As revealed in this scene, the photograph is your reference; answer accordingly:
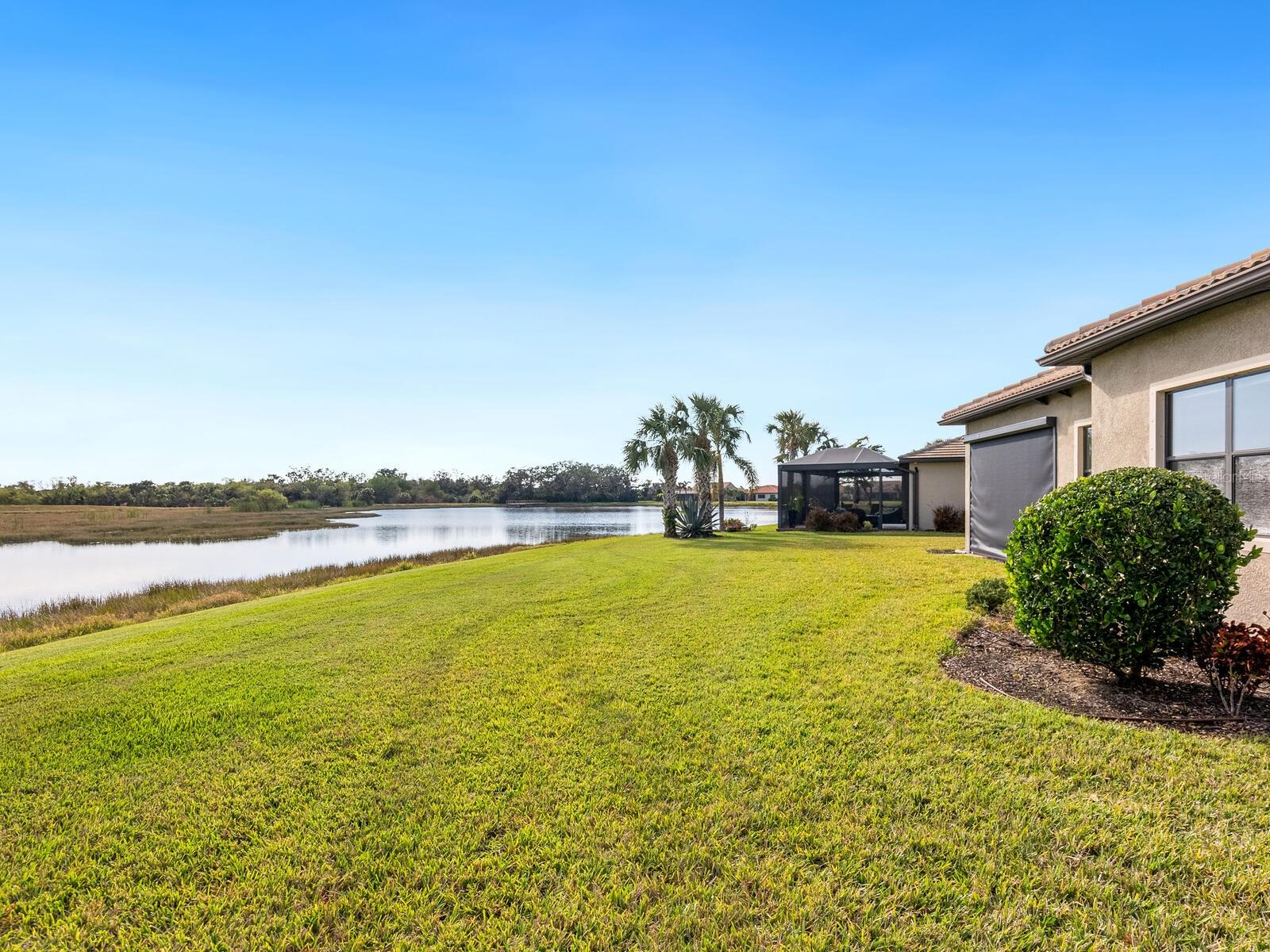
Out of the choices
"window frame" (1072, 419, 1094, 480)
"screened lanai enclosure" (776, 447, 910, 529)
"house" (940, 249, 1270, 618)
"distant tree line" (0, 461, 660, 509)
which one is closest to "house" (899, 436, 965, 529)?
"screened lanai enclosure" (776, 447, 910, 529)

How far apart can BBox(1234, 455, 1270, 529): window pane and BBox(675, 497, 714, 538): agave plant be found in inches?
579

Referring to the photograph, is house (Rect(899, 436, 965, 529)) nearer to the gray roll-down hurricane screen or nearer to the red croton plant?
the gray roll-down hurricane screen

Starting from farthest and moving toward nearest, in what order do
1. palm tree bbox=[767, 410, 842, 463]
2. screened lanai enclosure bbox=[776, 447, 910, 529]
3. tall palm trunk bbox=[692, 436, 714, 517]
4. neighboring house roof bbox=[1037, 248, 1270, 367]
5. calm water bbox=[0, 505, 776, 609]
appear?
palm tree bbox=[767, 410, 842, 463] < tall palm trunk bbox=[692, 436, 714, 517] < screened lanai enclosure bbox=[776, 447, 910, 529] < calm water bbox=[0, 505, 776, 609] < neighboring house roof bbox=[1037, 248, 1270, 367]

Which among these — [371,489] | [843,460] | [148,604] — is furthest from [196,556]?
[371,489]

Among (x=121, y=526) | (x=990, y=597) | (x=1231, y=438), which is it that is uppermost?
(x=1231, y=438)

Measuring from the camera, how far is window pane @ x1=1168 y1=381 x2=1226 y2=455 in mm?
5324

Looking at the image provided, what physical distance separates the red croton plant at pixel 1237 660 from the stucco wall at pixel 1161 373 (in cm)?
171

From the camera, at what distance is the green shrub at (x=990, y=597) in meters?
6.43

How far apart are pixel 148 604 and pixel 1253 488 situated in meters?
18.3

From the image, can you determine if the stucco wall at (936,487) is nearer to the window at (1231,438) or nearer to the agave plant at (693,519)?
the agave plant at (693,519)

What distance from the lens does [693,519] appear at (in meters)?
19.6

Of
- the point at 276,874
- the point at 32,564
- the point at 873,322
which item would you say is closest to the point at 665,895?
the point at 276,874

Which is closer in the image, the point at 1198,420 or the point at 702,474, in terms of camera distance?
the point at 1198,420

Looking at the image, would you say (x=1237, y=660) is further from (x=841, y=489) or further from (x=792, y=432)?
(x=792, y=432)
